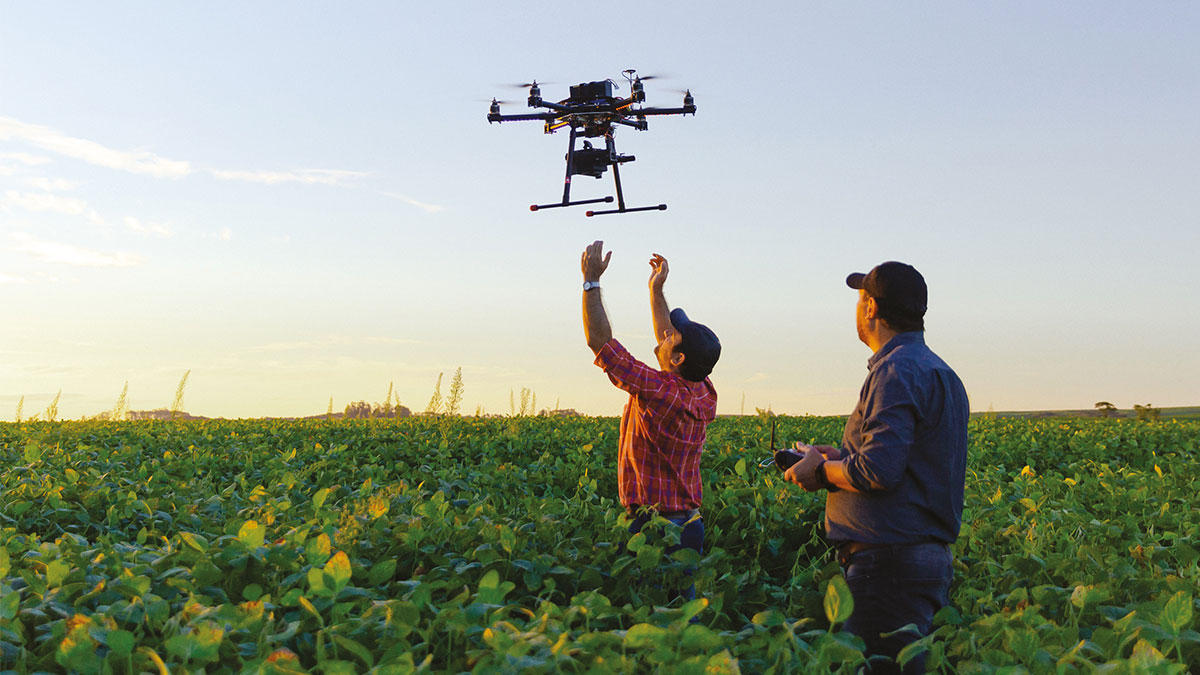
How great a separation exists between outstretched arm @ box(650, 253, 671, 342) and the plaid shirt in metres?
0.56

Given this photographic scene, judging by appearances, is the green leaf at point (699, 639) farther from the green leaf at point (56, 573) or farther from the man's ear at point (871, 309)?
the green leaf at point (56, 573)

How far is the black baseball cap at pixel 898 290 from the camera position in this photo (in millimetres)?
4035

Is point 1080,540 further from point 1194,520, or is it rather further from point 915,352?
point 915,352

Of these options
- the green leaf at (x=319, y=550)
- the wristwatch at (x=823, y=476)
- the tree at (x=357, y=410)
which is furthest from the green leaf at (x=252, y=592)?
the tree at (x=357, y=410)

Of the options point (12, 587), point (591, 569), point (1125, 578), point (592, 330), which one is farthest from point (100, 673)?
point (1125, 578)

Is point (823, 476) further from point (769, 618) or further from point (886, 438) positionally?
point (769, 618)

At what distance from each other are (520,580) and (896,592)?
167 cm

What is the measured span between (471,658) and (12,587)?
208 cm

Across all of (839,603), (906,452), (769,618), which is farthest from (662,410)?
(839,603)

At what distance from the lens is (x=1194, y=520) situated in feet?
22.0

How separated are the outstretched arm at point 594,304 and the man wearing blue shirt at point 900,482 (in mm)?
1394

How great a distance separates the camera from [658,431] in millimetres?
5000

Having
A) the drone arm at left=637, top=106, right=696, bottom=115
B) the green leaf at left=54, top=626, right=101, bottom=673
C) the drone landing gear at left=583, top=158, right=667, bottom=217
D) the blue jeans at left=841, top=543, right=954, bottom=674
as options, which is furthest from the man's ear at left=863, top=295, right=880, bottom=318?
the drone arm at left=637, top=106, right=696, bottom=115

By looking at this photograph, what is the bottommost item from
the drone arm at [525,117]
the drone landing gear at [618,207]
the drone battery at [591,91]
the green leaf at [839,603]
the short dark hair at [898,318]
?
the green leaf at [839,603]
